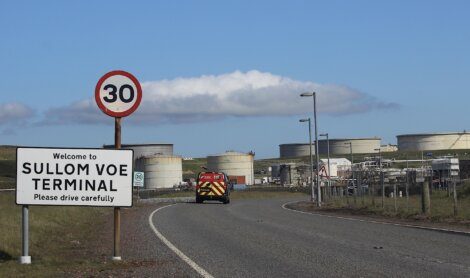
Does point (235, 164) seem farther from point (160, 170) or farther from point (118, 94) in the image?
point (118, 94)

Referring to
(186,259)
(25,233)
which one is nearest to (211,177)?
(186,259)

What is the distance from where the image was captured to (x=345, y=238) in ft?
56.8

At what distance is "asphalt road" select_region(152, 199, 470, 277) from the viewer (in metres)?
11.1

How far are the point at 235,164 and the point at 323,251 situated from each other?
373 ft

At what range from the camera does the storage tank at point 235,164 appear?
127544 mm

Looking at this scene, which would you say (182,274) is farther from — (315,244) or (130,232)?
(130,232)

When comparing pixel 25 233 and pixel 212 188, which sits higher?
pixel 212 188

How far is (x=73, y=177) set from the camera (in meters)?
11.7

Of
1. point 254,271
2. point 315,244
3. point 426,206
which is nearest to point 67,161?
point 254,271

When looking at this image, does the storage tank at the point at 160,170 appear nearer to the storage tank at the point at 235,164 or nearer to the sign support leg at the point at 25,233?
the storage tank at the point at 235,164

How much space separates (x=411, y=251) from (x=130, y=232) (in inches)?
369

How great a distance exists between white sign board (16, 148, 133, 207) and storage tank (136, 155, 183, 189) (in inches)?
4147

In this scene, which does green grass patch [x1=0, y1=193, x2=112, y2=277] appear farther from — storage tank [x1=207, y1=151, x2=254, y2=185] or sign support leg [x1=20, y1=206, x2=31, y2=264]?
storage tank [x1=207, y1=151, x2=254, y2=185]

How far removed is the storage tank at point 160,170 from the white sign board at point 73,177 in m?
105
